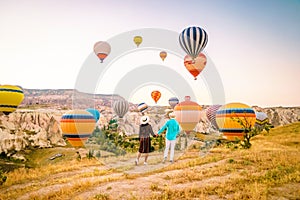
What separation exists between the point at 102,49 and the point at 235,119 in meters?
14.0

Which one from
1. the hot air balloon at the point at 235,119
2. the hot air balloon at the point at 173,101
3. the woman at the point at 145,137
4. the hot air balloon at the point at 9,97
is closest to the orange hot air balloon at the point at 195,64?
the hot air balloon at the point at 235,119

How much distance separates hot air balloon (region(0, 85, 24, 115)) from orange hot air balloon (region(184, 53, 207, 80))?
42.6ft

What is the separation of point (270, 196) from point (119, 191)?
454 centimetres

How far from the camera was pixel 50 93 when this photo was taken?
173 ft

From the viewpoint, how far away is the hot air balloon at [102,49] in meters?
25.8

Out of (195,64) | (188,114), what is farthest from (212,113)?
(195,64)

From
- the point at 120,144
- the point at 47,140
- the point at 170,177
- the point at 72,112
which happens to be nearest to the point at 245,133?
the point at 120,144

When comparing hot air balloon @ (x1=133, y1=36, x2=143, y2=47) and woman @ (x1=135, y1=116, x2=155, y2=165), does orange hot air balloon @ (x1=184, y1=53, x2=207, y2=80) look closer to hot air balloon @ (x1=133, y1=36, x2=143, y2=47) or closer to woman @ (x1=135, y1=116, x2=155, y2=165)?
hot air balloon @ (x1=133, y1=36, x2=143, y2=47)

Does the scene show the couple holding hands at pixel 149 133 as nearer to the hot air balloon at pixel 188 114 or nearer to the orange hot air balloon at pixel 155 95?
the hot air balloon at pixel 188 114

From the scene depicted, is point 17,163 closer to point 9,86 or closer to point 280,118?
point 9,86

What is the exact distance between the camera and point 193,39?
2103cm

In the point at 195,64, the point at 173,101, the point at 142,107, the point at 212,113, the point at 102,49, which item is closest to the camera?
the point at 212,113

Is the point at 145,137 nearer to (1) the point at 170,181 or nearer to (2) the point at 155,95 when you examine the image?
(1) the point at 170,181

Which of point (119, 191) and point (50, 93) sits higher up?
point (50, 93)
